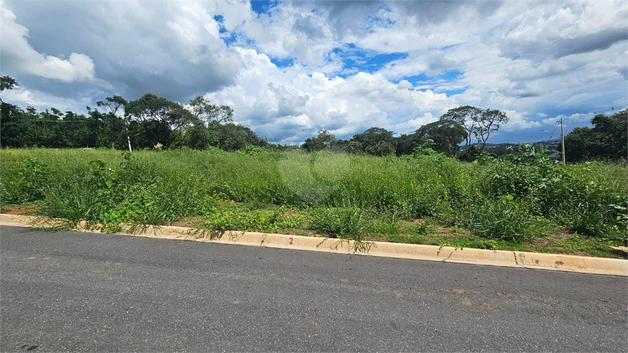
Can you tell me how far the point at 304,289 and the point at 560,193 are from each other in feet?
19.3

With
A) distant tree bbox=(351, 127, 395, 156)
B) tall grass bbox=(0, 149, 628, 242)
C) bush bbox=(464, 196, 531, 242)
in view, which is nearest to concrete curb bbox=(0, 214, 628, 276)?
tall grass bbox=(0, 149, 628, 242)

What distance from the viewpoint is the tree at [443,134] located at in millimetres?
34125

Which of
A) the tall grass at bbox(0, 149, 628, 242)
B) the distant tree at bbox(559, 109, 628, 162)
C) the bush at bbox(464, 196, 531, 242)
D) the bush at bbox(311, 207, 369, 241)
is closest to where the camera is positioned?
the bush at bbox(464, 196, 531, 242)

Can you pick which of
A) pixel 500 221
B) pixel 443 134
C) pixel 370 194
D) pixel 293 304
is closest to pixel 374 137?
pixel 443 134

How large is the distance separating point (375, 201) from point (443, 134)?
32901mm

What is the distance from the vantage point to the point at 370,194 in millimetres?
6434

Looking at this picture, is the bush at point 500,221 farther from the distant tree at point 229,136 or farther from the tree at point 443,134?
the distant tree at point 229,136

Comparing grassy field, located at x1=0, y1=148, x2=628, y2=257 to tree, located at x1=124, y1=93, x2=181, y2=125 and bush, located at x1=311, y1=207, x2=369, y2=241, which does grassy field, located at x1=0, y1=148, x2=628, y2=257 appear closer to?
bush, located at x1=311, y1=207, x2=369, y2=241

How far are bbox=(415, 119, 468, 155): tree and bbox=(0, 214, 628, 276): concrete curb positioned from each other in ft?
104

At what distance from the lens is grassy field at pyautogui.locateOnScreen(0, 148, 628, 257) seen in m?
4.79

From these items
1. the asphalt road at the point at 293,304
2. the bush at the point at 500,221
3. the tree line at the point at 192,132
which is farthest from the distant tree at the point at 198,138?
the bush at the point at 500,221

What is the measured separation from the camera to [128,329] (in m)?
2.50

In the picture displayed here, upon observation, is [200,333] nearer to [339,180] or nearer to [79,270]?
[79,270]

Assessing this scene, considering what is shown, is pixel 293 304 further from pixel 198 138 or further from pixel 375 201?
pixel 198 138
